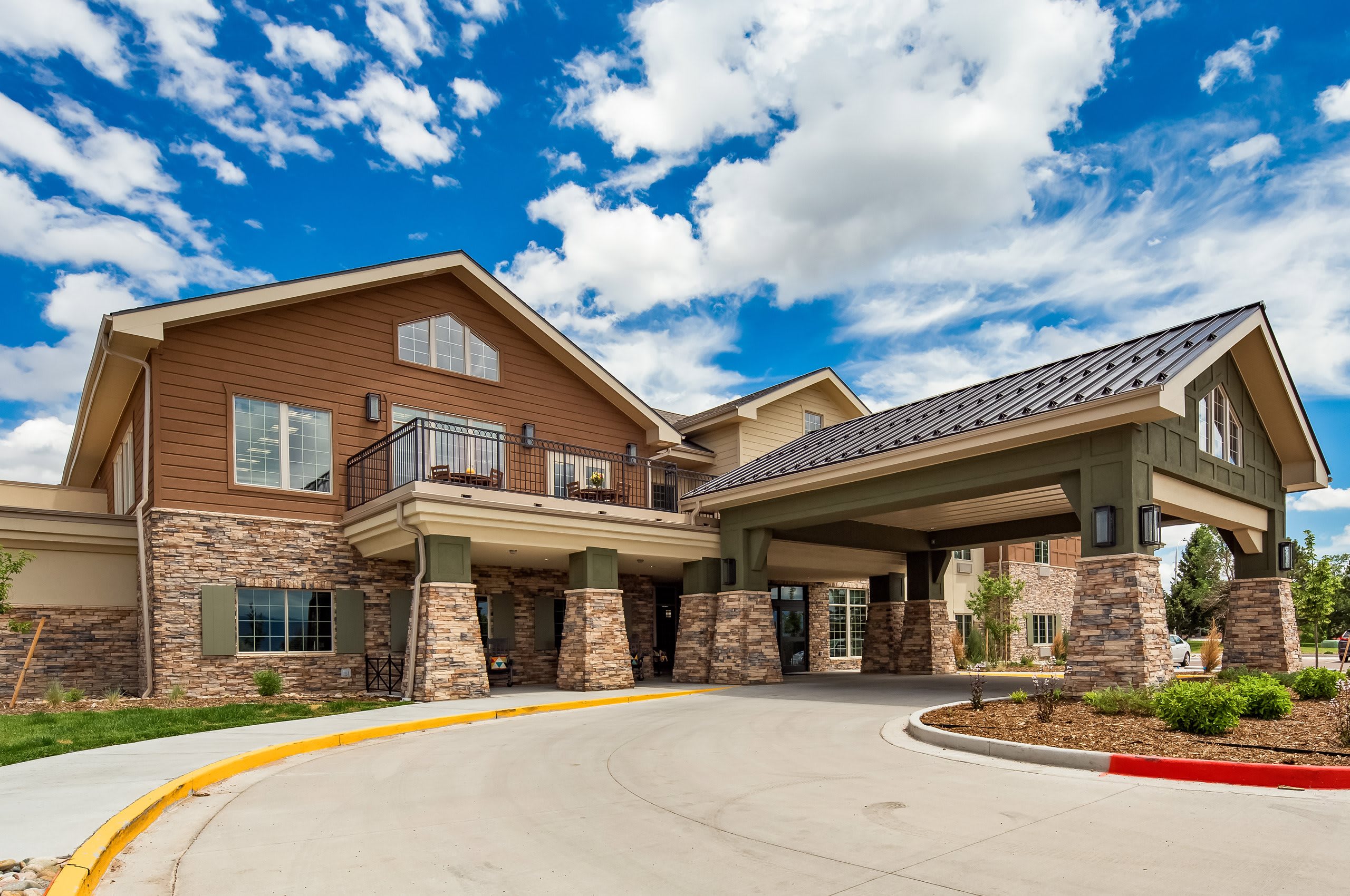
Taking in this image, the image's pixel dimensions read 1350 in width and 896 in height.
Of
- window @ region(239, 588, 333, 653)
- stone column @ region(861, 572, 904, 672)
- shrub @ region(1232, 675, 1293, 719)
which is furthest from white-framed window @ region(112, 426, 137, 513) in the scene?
shrub @ region(1232, 675, 1293, 719)

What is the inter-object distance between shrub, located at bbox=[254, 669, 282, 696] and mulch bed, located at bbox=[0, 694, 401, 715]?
133 millimetres

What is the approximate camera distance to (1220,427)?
17.6 metres

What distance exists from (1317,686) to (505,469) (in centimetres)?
1542

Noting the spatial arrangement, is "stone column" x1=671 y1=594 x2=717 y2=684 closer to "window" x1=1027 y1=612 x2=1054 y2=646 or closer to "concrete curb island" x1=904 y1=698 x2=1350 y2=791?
"concrete curb island" x1=904 y1=698 x2=1350 y2=791

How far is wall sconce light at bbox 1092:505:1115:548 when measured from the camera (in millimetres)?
13906

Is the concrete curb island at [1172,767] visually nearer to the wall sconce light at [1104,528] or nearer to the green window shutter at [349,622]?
the wall sconce light at [1104,528]

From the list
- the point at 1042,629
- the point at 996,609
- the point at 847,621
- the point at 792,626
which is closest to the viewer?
the point at 792,626

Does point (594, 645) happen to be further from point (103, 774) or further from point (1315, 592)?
point (1315, 592)

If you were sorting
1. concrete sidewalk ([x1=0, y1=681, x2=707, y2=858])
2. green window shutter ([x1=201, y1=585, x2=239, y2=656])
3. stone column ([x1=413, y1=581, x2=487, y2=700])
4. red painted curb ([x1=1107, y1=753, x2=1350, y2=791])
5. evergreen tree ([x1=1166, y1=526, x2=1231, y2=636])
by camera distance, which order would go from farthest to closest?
evergreen tree ([x1=1166, y1=526, x2=1231, y2=636])
green window shutter ([x1=201, y1=585, x2=239, y2=656])
stone column ([x1=413, y1=581, x2=487, y2=700])
red painted curb ([x1=1107, y1=753, x2=1350, y2=791])
concrete sidewalk ([x1=0, y1=681, x2=707, y2=858])

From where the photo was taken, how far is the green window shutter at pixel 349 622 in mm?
18938

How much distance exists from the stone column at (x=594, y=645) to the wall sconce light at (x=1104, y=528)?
945 centimetres

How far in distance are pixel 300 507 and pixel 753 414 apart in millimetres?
12449

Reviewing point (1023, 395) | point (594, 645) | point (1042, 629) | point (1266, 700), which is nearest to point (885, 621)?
point (594, 645)

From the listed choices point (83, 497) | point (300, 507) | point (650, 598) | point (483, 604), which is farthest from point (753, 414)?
point (83, 497)
